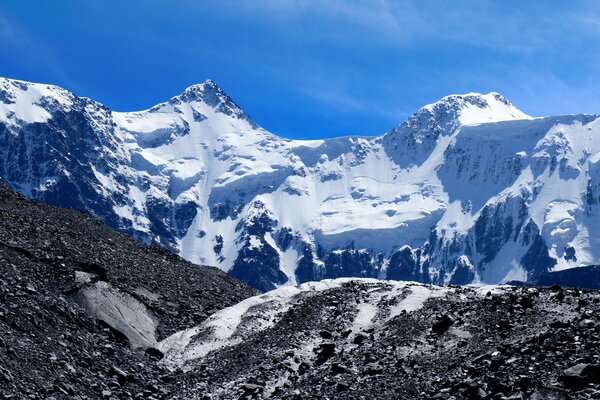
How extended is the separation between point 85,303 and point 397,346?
55.2 ft

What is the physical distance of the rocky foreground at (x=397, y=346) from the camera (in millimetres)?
36531

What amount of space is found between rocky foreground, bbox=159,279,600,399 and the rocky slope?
9.49ft

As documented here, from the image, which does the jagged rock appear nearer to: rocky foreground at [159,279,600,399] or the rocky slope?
rocky foreground at [159,279,600,399]

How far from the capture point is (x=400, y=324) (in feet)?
159

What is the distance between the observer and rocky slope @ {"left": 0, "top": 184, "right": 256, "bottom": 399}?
38.7m

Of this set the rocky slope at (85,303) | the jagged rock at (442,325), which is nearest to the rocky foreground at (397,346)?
the jagged rock at (442,325)

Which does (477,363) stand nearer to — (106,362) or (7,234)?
(106,362)

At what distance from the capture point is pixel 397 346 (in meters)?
45.2

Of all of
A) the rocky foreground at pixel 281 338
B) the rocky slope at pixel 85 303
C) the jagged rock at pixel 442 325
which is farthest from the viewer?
the jagged rock at pixel 442 325

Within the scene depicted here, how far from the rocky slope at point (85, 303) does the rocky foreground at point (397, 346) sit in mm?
2894

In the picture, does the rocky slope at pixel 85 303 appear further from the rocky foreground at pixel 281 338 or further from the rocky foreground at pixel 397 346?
the rocky foreground at pixel 397 346

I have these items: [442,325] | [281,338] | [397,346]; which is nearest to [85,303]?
[281,338]

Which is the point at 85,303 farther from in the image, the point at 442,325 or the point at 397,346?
the point at 442,325

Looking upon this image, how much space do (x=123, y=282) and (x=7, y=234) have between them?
754 centimetres
